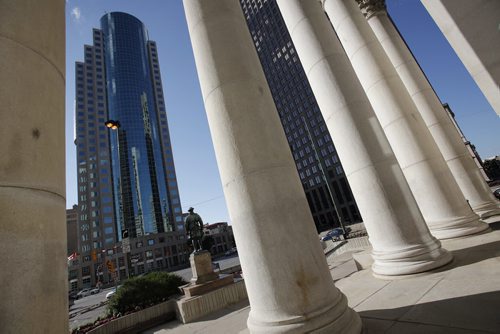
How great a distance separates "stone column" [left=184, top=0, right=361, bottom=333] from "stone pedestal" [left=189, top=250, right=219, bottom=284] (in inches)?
488

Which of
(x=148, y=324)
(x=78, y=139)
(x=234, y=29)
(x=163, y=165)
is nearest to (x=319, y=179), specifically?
(x=163, y=165)

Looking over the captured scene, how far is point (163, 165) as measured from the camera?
14275 centimetres

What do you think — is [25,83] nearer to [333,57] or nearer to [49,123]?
[49,123]

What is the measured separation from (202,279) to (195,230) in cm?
366

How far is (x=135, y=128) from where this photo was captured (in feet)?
436

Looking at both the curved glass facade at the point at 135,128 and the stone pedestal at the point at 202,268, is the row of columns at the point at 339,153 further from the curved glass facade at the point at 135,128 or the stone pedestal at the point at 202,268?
the curved glass facade at the point at 135,128

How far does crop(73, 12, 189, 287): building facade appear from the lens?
391 ft

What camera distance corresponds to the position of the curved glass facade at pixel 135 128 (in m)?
124

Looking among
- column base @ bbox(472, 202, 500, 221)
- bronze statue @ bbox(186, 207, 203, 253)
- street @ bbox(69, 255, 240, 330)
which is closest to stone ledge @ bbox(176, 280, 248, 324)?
bronze statue @ bbox(186, 207, 203, 253)

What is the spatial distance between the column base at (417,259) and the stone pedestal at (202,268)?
11698 mm

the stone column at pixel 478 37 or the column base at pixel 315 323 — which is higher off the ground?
the stone column at pixel 478 37

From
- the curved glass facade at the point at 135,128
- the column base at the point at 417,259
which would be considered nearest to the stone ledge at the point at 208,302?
the column base at the point at 417,259

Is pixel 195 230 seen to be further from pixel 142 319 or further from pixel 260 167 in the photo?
pixel 260 167

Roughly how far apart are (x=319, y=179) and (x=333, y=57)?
357ft
